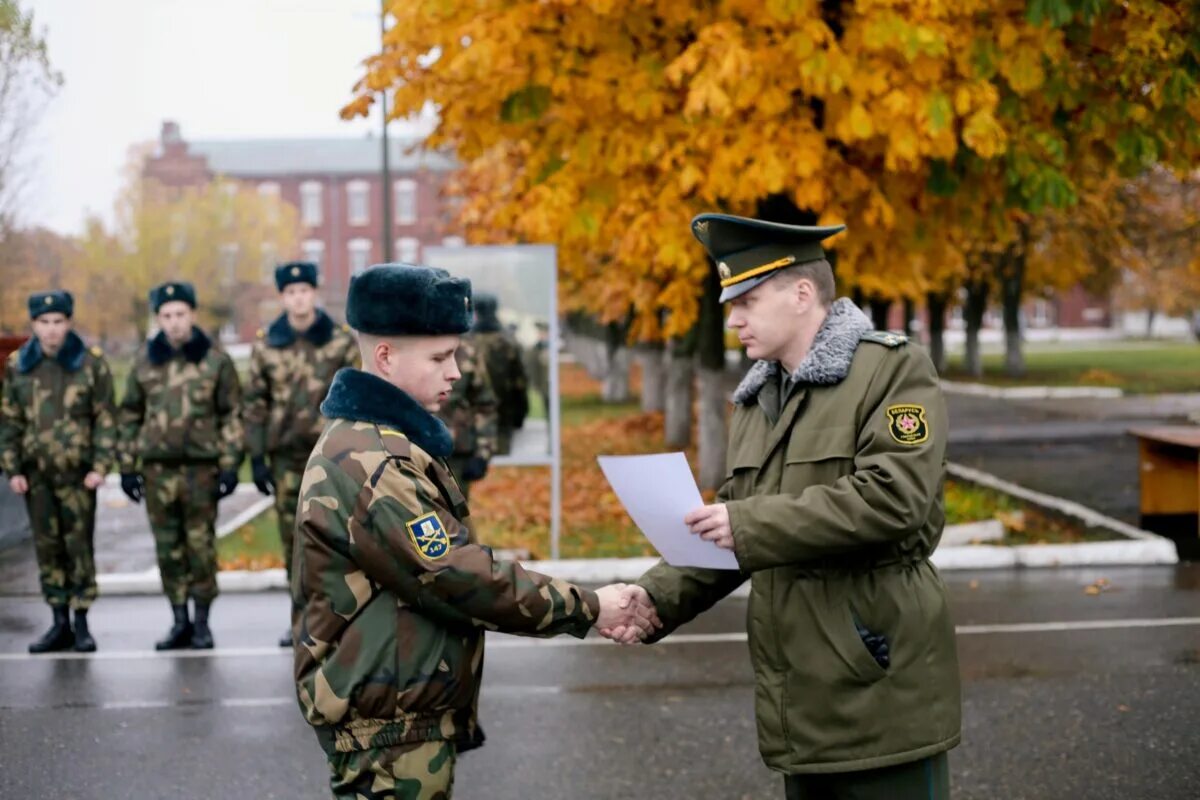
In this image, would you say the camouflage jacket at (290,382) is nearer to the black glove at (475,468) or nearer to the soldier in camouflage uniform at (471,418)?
the soldier in camouflage uniform at (471,418)

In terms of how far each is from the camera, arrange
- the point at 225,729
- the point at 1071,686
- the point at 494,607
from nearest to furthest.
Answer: the point at 494,607 < the point at 225,729 < the point at 1071,686

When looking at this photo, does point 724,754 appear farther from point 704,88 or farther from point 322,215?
point 322,215

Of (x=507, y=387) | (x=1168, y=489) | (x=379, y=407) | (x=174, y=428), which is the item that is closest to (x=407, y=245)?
(x=507, y=387)

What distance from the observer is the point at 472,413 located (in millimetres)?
8375

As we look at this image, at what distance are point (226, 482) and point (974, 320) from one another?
3839 centimetres

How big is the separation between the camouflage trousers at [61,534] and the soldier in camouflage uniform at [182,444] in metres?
0.37

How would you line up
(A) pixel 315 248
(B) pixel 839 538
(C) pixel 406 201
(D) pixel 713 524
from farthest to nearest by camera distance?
(A) pixel 315 248 < (C) pixel 406 201 < (D) pixel 713 524 < (B) pixel 839 538

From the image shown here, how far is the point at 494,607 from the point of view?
10.4ft

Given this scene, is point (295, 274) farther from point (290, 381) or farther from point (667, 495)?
point (667, 495)

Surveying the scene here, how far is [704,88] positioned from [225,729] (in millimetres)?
5577

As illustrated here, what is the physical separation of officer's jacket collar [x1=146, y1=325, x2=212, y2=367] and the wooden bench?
27.9 ft

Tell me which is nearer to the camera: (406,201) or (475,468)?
(475,468)

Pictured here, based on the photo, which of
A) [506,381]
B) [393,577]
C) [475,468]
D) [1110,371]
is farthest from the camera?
[1110,371]

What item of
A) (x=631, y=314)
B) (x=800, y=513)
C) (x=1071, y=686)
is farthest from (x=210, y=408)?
(x=631, y=314)
